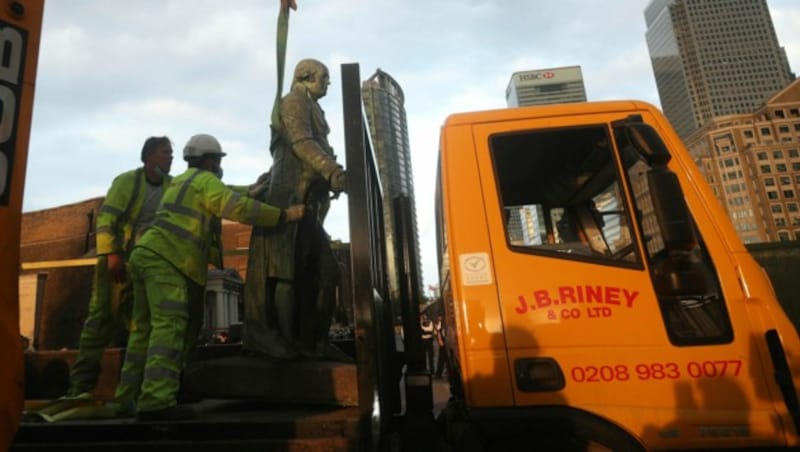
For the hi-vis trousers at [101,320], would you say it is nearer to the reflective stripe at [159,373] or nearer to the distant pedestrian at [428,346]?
the reflective stripe at [159,373]

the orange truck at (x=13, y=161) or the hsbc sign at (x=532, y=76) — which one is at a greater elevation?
the hsbc sign at (x=532, y=76)

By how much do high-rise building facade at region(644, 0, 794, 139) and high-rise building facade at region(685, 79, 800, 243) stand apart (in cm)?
4439

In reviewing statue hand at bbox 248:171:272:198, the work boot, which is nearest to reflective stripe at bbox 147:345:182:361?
the work boot

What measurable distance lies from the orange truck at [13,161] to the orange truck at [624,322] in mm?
1823

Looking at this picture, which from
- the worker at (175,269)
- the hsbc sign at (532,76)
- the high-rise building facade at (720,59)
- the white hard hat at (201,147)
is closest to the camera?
the worker at (175,269)

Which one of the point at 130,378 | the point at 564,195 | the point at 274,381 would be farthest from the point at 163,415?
the point at 564,195

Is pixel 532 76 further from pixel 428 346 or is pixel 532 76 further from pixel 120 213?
pixel 120 213

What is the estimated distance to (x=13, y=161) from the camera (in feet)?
4.17

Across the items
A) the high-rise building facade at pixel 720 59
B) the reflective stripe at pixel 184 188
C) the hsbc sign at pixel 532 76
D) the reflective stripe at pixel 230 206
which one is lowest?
the reflective stripe at pixel 230 206

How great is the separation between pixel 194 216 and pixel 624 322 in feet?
8.48

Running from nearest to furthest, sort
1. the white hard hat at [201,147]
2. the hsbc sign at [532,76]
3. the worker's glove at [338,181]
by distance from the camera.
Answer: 1. the worker's glove at [338,181]
2. the white hard hat at [201,147]
3. the hsbc sign at [532,76]

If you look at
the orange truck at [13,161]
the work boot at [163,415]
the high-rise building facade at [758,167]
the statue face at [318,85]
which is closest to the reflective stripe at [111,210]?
the statue face at [318,85]

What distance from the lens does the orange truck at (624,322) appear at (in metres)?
2.16

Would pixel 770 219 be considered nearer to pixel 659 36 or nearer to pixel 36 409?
pixel 659 36
